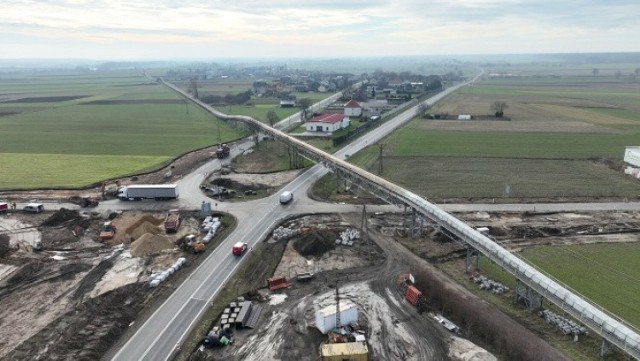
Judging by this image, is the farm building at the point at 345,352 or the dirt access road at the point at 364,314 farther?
the dirt access road at the point at 364,314

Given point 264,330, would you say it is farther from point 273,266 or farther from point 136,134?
point 136,134

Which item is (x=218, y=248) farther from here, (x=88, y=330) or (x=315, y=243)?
(x=88, y=330)

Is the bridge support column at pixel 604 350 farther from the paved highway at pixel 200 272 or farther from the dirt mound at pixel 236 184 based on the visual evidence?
the dirt mound at pixel 236 184

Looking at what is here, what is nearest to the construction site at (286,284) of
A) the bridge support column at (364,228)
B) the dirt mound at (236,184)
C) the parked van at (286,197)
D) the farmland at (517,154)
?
the bridge support column at (364,228)

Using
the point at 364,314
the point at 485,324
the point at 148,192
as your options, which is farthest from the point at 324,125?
the point at 485,324

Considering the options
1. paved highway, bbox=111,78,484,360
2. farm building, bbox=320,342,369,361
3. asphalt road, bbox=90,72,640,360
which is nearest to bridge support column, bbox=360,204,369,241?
asphalt road, bbox=90,72,640,360

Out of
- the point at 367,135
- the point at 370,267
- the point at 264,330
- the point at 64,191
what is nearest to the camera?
the point at 264,330

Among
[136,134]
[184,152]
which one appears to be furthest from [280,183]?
[136,134]
